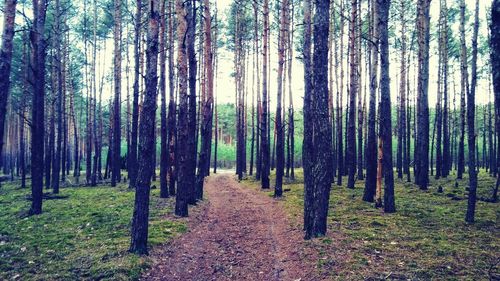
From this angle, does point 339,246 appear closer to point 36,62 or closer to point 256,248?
point 256,248

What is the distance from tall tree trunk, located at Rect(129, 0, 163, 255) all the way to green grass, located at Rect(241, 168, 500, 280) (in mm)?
3665

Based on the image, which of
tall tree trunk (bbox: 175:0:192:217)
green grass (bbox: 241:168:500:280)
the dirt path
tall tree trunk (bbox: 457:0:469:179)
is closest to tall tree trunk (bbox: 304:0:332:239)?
green grass (bbox: 241:168:500:280)

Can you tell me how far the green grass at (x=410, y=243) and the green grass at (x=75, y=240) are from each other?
376cm

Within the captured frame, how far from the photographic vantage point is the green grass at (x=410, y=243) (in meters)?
5.61

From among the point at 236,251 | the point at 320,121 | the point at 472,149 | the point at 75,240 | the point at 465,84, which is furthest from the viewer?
the point at 465,84

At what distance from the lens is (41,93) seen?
481 inches

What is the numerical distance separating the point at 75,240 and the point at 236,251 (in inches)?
153

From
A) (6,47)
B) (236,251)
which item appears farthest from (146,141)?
(6,47)

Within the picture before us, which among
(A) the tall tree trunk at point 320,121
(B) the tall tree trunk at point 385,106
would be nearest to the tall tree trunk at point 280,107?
(B) the tall tree trunk at point 385,106

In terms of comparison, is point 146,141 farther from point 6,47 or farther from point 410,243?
point 410,243

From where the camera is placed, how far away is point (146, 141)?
22.8ft

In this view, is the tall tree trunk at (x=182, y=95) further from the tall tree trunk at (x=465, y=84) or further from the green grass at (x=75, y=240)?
the tall tree trunk at (x=465, y=84)

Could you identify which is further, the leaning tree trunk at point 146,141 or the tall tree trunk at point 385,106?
the tall tree trunk at point 385,106

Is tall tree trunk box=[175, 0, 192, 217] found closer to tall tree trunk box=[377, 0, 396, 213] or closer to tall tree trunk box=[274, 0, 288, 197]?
tall tree trunk box=[274, 0, 288, 197]
